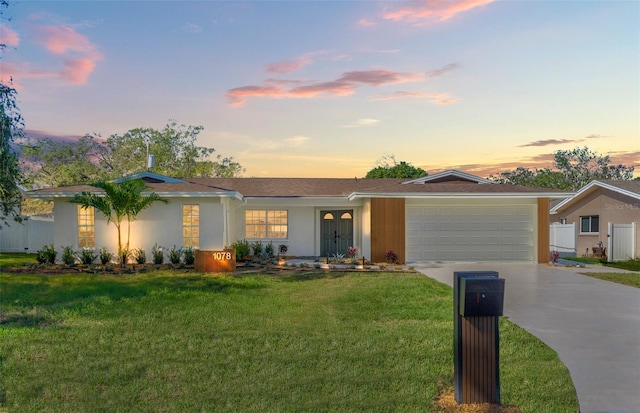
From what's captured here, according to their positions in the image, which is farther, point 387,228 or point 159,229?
point 387,228

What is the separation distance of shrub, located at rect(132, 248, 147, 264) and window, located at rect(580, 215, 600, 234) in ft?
75.4

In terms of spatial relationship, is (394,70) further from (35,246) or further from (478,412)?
(35,246)

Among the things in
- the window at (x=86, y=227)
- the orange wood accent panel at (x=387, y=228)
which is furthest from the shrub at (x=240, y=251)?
the window at (x=86, y=227)

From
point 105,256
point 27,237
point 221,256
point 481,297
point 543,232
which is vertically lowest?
point 105,256

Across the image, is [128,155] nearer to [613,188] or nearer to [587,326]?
[613,188]

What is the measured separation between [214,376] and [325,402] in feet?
4.72

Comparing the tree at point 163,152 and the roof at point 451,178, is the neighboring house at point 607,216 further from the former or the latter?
the tree at point 163,152

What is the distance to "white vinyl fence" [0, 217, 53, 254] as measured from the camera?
25.3m

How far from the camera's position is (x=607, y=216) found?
2511 cm

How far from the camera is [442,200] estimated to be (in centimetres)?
1897

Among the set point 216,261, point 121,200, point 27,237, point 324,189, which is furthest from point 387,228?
point 27,237

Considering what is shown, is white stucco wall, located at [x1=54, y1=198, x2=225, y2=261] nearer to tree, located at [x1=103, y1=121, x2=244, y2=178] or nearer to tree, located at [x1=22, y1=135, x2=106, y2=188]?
tree, located at [x1=22, y1=135, x2=106, y2=188]

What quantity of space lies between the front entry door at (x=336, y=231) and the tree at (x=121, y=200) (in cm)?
740

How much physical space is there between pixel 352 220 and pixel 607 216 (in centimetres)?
1401
